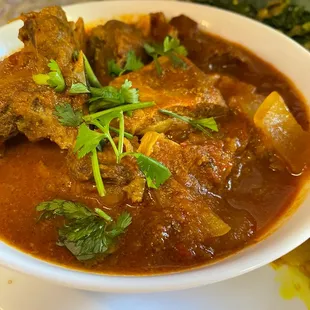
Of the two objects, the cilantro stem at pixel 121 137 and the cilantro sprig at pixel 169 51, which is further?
the cilantro sprig at pixel 169 51

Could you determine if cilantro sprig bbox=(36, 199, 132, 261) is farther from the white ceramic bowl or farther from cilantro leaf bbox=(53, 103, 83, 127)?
cilantro leaf bbox=(53, 103, 83, 127)

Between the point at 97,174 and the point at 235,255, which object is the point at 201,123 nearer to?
the point at 97,174

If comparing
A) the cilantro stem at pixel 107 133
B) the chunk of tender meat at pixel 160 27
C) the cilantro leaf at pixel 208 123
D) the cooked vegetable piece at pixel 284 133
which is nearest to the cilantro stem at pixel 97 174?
A: the cilantro stem at pixel 107 133

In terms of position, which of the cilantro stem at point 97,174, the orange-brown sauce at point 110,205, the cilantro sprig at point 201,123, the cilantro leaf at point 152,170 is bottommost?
the orange-brown sauce at point 110,205

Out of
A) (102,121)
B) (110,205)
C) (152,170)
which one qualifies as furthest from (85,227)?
(102,121)

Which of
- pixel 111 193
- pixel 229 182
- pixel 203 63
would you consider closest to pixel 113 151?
pixel 111 193

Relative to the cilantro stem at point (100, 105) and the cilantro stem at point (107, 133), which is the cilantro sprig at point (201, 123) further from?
the cilantro stem at point (107, 133)
